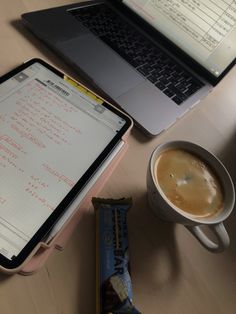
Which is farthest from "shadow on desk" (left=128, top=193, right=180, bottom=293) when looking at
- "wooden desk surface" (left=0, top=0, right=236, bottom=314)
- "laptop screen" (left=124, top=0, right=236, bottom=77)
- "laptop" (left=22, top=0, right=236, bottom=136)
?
"laptop screen" (left=124, top=0, right=236, bottom=77)

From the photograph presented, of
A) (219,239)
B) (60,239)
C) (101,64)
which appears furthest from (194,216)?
(101,64)

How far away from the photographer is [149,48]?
671 millimetres

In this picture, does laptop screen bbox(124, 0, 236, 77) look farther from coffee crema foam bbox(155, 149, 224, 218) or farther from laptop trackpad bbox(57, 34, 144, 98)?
coffee crema foam bbox(155, 149, 224, 218)

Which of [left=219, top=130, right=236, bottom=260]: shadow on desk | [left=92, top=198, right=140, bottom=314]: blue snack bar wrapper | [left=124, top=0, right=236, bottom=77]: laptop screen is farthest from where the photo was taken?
[left=124, top=0, right=236, bottom=77]: laptop screen

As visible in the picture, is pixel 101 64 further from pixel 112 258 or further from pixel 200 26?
pixel 112 258

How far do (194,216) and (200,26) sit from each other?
385mm

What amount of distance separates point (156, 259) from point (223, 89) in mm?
450

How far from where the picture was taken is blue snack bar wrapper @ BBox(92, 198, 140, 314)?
13.6 inches

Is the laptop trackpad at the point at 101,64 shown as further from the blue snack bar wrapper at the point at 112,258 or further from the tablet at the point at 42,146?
the blue snack bar wrapper at the point at 112,258

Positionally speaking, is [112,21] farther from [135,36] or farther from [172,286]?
[172,286]

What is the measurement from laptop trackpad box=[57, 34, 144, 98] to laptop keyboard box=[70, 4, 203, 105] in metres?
0.02

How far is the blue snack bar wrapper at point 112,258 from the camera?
0.34m

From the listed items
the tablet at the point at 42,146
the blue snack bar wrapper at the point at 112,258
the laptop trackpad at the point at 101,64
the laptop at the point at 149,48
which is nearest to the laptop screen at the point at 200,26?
the laptop at the point at 149,48

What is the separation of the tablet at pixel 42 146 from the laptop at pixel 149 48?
0.26 ft
